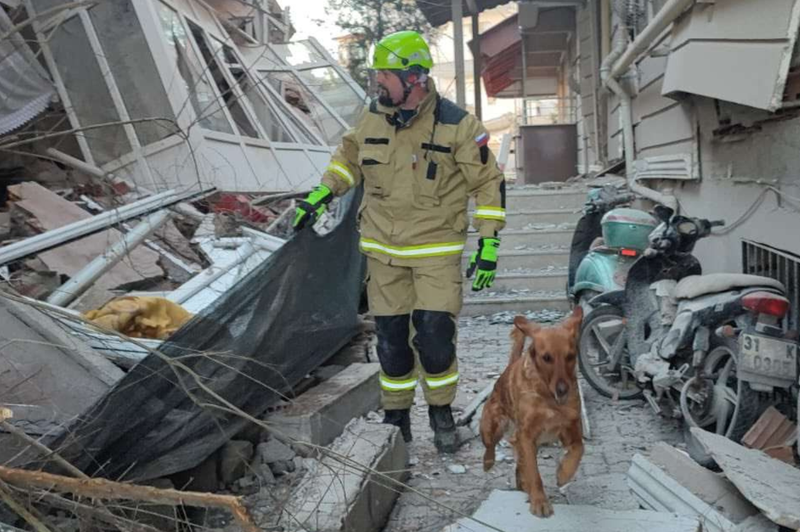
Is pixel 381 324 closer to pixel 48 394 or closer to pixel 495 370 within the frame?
pixel 48 394

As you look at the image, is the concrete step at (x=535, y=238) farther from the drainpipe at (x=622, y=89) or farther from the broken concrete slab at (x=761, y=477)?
the broken concrete slab at (x=761, y=477)

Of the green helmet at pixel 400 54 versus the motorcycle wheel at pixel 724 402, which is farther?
the green helmet at pixel 400 54

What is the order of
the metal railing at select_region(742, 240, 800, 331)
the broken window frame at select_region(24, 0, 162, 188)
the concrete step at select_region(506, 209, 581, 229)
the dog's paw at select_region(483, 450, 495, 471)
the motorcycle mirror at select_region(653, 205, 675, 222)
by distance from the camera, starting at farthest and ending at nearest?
the concrete step at select_region(506, 209, 581, 229), the broken window frame at select_region(24, 0, 162, 188), the motorcycle mirror at select_region(653, 205, 675, 222), the metal railing at select_region(742, 240, 800, 331), the dog's paw at select_region(483, 450, 495, 471)

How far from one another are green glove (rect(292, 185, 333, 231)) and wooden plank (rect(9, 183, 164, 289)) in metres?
1.04

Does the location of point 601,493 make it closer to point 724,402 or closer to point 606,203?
point 724,402

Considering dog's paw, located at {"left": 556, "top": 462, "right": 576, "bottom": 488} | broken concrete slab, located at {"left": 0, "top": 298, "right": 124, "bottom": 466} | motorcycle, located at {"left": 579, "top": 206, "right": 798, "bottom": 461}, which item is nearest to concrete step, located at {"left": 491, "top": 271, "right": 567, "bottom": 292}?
motorcycle, located at {"left": 579, "top": 206, "right": 798, "bottom": 461}

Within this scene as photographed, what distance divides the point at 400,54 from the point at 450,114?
1.31 feet

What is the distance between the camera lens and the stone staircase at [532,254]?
8227 mm

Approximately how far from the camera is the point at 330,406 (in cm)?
416

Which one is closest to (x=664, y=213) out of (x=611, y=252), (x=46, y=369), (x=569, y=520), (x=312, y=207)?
(x=611, y=252)

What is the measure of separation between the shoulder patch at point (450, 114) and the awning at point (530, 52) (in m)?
11.9

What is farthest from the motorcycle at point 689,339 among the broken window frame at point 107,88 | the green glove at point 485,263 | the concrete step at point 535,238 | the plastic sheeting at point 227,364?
the broken window frame at point 107,88

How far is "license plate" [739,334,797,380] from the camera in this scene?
3459 mm

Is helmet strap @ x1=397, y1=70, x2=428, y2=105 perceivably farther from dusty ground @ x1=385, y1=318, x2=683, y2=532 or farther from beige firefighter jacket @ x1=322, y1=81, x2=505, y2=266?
dusty ground @ x1=385, y1=318, x2=683, y2=532
